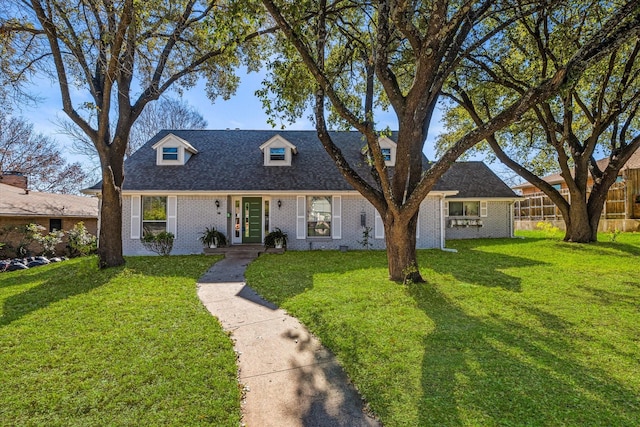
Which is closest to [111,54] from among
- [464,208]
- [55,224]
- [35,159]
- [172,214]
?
[172,214]

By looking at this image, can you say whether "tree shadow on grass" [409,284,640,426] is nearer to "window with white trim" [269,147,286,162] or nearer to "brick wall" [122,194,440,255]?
"brick wall" [122,194,440,255]

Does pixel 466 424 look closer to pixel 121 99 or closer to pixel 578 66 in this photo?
pixel 578 66

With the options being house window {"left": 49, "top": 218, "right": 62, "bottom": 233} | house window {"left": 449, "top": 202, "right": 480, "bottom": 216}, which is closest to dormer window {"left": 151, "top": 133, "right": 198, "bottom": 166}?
house window {"left": 49, "top": 218, "right": 62, "bottom": 233}

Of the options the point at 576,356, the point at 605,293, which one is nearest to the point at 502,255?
the point at 605,293

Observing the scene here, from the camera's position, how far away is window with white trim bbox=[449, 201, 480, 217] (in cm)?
1747

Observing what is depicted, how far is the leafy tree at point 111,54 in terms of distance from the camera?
7688mm

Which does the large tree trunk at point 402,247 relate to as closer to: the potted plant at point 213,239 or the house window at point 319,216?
the house window at point 319,216

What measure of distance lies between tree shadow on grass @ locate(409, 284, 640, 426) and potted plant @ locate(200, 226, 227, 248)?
9.52m

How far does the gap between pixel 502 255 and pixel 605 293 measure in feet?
16.1

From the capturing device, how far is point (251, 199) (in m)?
13.4

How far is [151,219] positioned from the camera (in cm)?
1272

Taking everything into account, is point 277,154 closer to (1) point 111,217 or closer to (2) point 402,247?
(1) point 111,217

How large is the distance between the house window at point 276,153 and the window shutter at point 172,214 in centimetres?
432

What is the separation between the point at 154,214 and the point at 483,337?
A: 40.1ft
